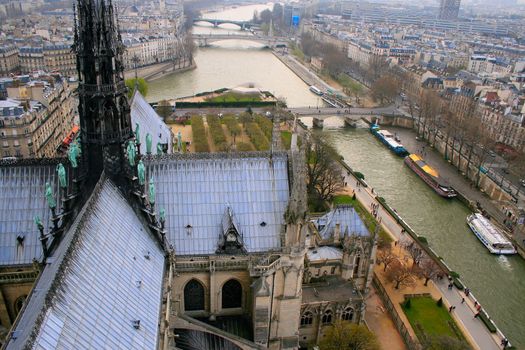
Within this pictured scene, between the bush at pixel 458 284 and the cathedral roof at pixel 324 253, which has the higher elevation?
the cathedral roof at pixel 324 253

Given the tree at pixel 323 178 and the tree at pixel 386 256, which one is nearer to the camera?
the tree at pixel 386 256

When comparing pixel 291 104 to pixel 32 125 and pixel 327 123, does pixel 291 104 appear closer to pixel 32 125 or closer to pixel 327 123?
pixel 327 123

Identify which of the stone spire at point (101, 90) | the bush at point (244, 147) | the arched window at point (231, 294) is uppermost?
the stone spire at point (101, 90)

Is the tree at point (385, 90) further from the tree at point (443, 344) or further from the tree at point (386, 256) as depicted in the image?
the tree at point (443, 344)

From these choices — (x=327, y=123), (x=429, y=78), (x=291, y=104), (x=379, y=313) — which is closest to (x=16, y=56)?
(x=291, y=104)

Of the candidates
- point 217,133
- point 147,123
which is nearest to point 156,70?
point 217,133

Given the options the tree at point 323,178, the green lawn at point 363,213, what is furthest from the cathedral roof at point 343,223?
the tree at point 323,178

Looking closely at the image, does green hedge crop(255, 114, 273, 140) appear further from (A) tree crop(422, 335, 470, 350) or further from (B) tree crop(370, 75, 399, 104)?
(A) tree crop(422, 335, 470, 350)

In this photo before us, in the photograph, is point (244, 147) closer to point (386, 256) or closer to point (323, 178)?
point (323, 178)

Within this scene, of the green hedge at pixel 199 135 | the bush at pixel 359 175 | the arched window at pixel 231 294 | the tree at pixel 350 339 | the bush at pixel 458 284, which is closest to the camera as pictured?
the arched window at pixel 231 294
